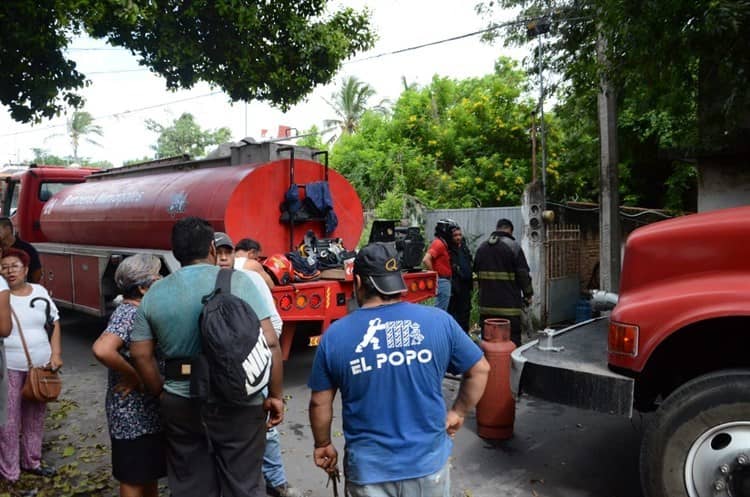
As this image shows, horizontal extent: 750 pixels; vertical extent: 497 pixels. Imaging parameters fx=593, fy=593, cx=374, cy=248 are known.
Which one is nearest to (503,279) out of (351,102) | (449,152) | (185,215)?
(185,215)

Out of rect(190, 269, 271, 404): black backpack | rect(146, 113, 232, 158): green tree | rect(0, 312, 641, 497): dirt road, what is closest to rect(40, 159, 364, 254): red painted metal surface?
rect(0, 312, 641, 497): dirt road

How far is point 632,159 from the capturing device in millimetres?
13383

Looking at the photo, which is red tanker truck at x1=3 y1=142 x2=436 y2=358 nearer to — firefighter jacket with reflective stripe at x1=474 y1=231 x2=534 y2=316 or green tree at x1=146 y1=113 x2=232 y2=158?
firefighter jacket with reflective stripe at x1=474 y1=231 x2=534 y2=316

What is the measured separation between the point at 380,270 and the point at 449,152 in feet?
48.9

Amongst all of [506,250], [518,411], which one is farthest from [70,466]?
[506,250]

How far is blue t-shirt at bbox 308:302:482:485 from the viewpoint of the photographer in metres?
2.28

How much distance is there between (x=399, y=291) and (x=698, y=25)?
453 centimetres

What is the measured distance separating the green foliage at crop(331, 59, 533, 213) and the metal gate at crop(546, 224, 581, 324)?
480 cm

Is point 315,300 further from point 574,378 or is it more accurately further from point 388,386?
point 388,386

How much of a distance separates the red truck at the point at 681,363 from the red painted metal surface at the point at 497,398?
3.26 ft

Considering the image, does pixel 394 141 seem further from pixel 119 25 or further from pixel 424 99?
pixel 119 25

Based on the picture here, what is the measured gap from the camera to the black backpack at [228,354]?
253 cm

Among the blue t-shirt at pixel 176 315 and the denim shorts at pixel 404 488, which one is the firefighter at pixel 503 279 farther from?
the denim shorts at pixel 404 488

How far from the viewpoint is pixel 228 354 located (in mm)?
2527
